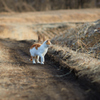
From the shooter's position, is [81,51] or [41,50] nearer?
[41,50]

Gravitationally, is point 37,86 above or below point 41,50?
above

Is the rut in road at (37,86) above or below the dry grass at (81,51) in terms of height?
above

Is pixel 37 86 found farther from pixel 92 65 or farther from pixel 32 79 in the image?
pixel 92 65

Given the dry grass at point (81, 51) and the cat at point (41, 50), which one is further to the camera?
the cat at point (41, 50)

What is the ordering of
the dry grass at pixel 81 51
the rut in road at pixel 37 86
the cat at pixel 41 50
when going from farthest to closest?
the cat at pixel 41 50 < the dry grass at pixel 81 51 < the rut in road at pixel 37 86

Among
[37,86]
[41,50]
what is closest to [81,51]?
[41,50]

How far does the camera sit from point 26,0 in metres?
75.0

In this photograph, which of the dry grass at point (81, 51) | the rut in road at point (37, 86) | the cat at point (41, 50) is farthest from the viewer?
the cat at point (41, 50)

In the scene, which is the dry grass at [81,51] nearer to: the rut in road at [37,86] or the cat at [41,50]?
the rut in road at [37,86]

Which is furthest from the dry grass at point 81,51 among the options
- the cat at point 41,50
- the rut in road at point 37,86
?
the cat at point 41,50

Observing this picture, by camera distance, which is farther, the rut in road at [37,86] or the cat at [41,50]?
the cat at [41,50]

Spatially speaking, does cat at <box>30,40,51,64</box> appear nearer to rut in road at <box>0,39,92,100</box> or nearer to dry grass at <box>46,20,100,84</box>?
dry grass at <box>46,20,100,84</box>

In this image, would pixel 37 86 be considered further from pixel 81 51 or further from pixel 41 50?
pixel 81 51

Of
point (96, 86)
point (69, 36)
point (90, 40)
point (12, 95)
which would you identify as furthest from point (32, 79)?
point (69, 36)
